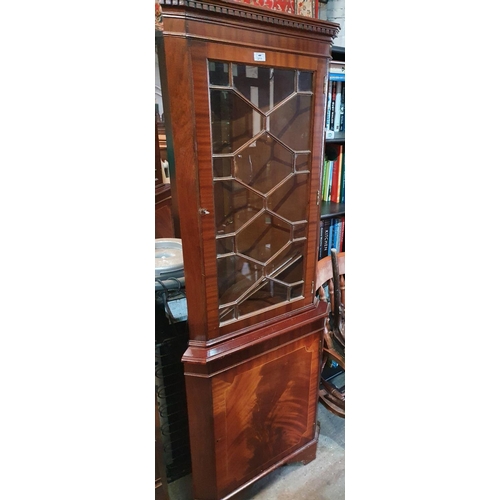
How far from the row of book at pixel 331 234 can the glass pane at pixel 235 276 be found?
25.6 inches

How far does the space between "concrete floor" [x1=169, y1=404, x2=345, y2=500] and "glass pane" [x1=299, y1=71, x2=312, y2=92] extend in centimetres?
120

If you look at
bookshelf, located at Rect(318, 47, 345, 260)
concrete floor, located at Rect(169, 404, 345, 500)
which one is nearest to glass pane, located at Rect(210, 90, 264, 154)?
bookshelf, located at Rect(318, 47, 345, 260)

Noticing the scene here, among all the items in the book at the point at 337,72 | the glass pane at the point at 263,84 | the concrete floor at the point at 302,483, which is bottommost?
the concrete floor at the point at 302,483

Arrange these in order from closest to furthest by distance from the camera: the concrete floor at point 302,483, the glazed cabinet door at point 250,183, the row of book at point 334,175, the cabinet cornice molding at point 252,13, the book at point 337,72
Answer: the cabinet cornice molding at point 252,13 → the glazed cabinet door at point 250,183 → the concrete floor at point 302,483 → the book at point 337,72 → the row of book at point 334,175

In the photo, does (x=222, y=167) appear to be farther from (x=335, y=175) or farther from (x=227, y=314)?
(x=335, y=175)

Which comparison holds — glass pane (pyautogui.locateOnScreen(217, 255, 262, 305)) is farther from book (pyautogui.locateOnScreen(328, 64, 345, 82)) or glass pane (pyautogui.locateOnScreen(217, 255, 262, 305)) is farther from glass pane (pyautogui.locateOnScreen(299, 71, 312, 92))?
book (pyautogui.locateOnScreen(328, 64, 345, 82))

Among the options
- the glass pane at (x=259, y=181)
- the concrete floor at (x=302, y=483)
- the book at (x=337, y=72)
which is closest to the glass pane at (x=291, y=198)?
the glass pane at (x=259, y=181)

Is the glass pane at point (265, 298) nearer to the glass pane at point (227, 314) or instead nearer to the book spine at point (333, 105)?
the glass pane at point (227, 314)

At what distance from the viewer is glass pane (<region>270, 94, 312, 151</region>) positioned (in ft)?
2.99

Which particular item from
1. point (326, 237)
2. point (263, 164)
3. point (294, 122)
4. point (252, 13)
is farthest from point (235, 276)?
point (326, 237)

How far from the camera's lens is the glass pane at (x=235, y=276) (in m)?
0.94
